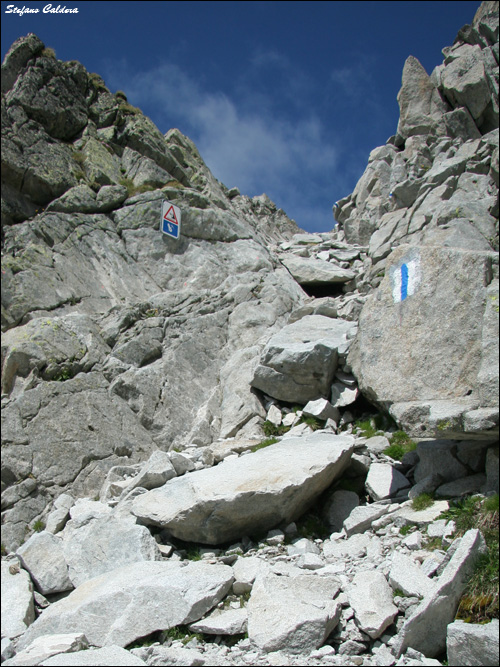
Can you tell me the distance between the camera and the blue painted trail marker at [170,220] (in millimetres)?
27234

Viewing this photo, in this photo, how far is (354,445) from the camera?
1337cm

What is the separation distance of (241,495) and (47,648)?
14.9 feet

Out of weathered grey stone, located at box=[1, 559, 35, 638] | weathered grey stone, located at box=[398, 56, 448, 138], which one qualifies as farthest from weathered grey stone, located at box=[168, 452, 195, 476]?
weathered grey stone, located at box=[398, 56, 448, 138]

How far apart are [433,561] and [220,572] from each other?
12.4ft

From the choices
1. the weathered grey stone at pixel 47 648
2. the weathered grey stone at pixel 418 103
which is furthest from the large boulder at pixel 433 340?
the weathered grey stone at pixel 418 103

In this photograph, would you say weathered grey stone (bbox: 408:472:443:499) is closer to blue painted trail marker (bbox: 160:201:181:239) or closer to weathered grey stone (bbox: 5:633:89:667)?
weathered grey stone (bbox: 5:633:89:667)

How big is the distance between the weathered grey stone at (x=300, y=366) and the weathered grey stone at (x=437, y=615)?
971cm

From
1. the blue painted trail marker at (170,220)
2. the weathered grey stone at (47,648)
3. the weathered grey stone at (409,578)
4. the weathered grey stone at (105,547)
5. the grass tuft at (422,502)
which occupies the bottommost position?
the weathered grey stone at (47,648)

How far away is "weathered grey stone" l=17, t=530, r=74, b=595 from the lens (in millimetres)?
10570

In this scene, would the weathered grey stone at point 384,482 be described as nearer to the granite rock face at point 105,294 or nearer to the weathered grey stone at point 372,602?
the weathered grey stone at point 372,602

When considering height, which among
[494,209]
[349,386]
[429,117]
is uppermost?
[429,117]

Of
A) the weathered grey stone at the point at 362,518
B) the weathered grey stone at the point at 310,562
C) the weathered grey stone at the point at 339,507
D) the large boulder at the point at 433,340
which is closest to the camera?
the weathered grey stone at the point at 310,562

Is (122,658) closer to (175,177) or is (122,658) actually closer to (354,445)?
(354,445)

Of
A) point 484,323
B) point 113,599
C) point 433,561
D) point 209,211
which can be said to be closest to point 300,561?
point 433,561
